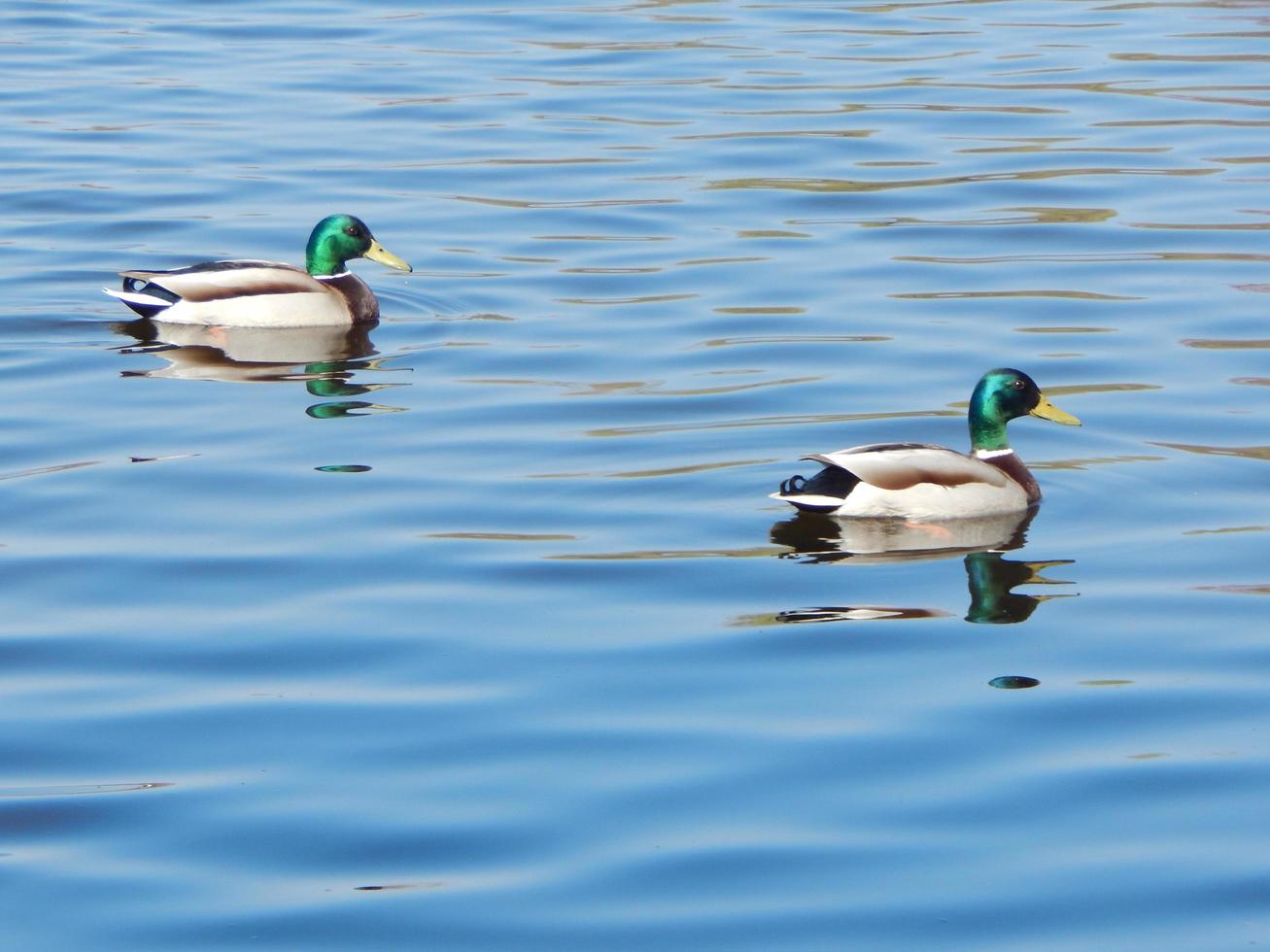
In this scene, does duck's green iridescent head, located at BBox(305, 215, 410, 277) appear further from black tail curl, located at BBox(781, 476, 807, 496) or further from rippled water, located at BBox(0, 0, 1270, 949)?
black tail curl, located at BBox(781, 476, 807, 496)

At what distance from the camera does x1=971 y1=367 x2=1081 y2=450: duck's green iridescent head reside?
955 cm

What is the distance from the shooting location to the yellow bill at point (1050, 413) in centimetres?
973

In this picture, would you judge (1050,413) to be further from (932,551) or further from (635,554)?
(635,554)

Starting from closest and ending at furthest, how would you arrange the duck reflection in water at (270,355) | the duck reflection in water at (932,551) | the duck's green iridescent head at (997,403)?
1. the duck reflection in water at (932,551)
2. the duck's green iridescent head at (997,403)
3. the duck reflection in water at (270,355)

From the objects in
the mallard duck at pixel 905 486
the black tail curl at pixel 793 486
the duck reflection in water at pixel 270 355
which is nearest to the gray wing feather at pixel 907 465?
the mallard duck at pixel 905 486

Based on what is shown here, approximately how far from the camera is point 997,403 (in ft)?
31.4

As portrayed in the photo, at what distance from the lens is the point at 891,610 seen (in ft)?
26.0

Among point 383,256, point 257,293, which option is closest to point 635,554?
point 257,293

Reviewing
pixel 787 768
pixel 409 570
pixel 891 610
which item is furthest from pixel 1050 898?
pixel 409 570

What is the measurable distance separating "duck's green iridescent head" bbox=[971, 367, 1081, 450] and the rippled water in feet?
1.21

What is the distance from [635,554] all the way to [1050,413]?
2219 mm

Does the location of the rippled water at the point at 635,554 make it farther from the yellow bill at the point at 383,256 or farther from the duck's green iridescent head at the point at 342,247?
the duck's green iridescent head at the point at 342,247

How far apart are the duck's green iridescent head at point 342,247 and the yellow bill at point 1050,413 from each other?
498 cm

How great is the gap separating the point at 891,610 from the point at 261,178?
393 inches
